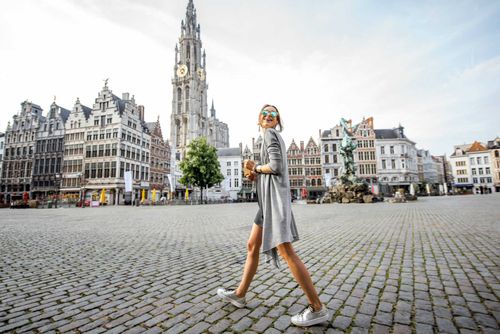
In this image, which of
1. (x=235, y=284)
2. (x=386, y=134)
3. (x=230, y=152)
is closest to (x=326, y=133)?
(x=386, y=134)

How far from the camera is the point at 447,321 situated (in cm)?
223

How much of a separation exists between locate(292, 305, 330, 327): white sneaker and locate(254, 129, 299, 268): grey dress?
46 cm

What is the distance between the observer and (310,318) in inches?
86.8

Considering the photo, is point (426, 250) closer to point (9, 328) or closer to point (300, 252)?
point (300, 252)

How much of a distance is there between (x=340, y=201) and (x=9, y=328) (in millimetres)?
27817

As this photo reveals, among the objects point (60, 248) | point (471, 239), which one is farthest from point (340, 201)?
point (60, 248)

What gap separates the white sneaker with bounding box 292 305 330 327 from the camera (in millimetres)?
2184

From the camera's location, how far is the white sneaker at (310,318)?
218cm

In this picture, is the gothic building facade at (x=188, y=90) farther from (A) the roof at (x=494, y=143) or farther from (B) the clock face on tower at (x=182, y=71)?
(A) the roof at (x=494, y=143)

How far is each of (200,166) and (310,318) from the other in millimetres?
39371

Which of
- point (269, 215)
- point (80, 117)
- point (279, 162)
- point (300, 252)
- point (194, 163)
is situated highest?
point (80, 117)

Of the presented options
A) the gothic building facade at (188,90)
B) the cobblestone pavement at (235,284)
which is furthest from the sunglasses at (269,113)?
the gothic building facade at (188,90)

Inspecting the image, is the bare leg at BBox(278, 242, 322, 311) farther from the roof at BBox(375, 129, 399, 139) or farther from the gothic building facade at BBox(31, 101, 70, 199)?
the roof at BBox(375, 129, 399, 139)

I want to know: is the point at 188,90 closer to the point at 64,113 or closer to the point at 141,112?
the point at 141,112
